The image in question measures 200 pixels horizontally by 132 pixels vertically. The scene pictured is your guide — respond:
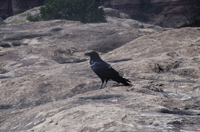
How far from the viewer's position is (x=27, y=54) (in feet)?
31.7

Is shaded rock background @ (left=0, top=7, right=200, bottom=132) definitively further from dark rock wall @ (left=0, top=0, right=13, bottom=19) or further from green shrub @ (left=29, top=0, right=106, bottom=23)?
dark rock wall @ (left=0, top=0, right=13, bottom=19)

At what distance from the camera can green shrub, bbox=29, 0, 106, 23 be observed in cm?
2450

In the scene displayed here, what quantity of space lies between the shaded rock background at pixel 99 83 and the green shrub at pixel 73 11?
12237 millimetres

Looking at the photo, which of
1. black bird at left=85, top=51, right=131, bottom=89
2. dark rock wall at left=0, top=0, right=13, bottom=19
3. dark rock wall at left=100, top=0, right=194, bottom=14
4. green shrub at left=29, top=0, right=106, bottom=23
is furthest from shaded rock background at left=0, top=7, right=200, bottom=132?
dark rock wall at left=0, top=0, right=13, bottom=19

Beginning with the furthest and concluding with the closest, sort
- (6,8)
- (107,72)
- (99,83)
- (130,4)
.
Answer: (130,4) → (6,8) → (99,83) → (107,72)

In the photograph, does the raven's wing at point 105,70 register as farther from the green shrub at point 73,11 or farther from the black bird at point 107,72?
the green shrub at point 73,11

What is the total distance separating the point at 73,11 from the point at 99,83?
21293 millimetres

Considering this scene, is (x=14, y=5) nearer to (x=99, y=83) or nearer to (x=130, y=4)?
(x=130, y=4)

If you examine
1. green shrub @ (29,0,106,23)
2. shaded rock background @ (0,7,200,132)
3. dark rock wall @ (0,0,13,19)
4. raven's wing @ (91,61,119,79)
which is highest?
dark rock wall @ (0,0,13,19)

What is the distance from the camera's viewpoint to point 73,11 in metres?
25.6

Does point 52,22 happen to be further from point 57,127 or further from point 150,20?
point 150,20

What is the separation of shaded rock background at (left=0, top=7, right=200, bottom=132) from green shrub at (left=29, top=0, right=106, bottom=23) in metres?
12.2

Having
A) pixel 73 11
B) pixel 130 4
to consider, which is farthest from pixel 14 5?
pixel 130 4

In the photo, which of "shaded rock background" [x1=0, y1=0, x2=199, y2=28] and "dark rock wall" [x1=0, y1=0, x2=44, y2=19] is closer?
"shaded rock background" [x1=0, y1=0, x2=199, y2=28]
